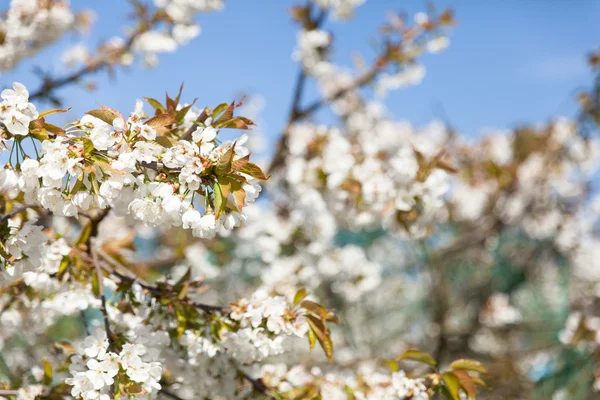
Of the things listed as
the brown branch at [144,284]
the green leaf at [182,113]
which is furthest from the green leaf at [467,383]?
the green leaf at [182,113]

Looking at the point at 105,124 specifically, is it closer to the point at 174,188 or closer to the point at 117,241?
the point at 174,188

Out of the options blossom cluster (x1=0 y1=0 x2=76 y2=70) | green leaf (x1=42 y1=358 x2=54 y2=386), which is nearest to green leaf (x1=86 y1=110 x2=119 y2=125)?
green leaf (x1=42 y1=358 x2=54 y2=386)

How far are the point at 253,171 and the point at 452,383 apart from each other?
2.99 feet

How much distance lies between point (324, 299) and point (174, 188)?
3.67m

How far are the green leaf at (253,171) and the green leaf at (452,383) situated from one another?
878mm

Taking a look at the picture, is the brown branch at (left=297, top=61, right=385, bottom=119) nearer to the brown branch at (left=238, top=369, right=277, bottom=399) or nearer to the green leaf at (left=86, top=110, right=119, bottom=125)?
the brown branch at (left=238, top=369, right=277, bottom=399)

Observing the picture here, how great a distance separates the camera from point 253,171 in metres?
1.12

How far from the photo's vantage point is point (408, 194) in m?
2.29

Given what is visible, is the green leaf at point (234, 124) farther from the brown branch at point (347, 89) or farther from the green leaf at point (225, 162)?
the brown branch at point (347, 89)

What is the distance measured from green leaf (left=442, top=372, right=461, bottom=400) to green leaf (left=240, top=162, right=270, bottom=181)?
2.88 ft

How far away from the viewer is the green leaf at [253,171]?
1.11 metres

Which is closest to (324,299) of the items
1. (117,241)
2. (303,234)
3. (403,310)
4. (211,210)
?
(303,234)

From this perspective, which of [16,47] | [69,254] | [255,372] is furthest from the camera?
[16,47]

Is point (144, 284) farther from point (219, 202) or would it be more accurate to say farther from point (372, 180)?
point (372, 180)
